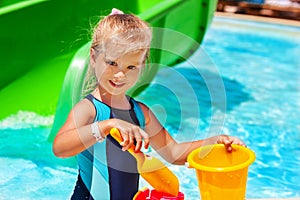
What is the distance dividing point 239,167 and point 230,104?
3463 millimetres

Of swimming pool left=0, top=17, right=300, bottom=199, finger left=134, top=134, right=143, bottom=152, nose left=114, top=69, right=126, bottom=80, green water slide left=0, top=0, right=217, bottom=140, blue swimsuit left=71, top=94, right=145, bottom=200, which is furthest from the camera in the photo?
green water slide left=0, top=0, right=217, bottom=140

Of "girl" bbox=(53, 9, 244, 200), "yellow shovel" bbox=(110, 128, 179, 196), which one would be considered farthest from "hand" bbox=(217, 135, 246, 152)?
"yellow shovel" bbox=(110, 128, 179, 196)

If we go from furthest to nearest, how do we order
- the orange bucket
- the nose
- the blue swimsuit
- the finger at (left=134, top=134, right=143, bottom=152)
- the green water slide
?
the green water slide → the blue swimsuit → the nose → the orange bucket → the finger at (left=134, top=134, right=143, bottom=152)

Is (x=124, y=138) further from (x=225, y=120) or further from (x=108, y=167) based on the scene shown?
(x=225, y=120)

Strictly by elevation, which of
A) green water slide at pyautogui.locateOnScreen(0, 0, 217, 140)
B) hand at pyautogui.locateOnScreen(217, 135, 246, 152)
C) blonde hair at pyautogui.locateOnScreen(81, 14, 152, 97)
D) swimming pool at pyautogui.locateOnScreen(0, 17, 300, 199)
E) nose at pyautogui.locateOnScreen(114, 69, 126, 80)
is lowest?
swimming pool at pyautogui.locateOnScreen(0, 17, 300, 199)

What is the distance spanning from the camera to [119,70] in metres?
1.93

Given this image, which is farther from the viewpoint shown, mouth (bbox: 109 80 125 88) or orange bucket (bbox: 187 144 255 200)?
mouth (bbox: 109 80 125 88)

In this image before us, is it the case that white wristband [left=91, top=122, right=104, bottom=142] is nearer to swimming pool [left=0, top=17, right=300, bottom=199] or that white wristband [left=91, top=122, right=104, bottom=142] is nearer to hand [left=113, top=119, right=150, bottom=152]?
hand [left=113, top=119, right=150, bottom=152]

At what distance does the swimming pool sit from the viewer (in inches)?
142

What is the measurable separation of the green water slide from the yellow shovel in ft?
5.62

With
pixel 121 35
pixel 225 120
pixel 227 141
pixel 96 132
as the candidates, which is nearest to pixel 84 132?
pixel 96 132

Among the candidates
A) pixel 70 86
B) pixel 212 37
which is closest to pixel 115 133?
pixel 70 86

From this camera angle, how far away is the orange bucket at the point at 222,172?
1.81m

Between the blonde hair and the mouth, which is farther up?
the blonde hair
